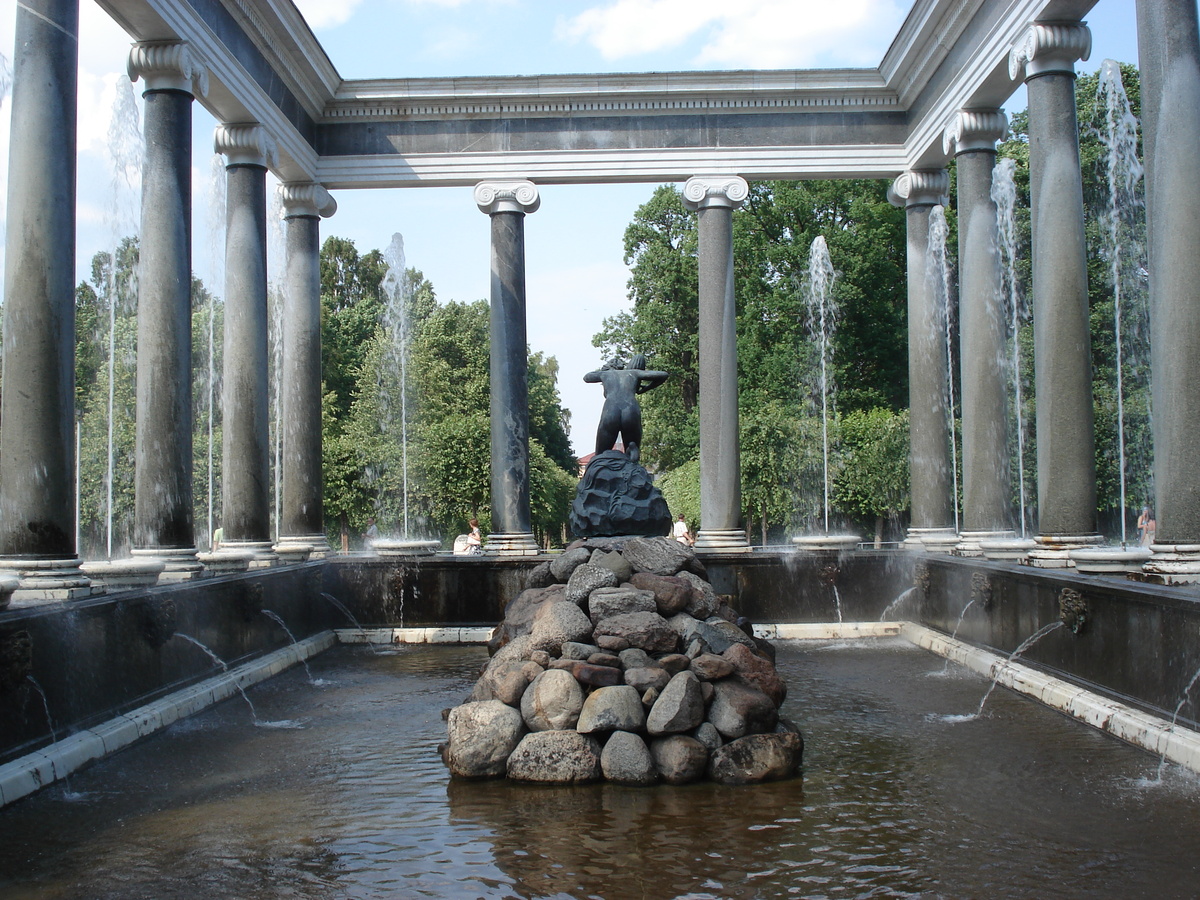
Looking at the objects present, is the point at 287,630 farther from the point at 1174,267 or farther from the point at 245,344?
the point at 1174,267

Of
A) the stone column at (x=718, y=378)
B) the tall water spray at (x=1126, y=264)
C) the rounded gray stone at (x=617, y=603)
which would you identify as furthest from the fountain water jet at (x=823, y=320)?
the rounded gray stone at (x=617, y=603)

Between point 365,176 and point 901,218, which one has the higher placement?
point 901,218

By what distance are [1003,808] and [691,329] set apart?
1534 inches

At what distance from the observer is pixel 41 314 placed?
36.8ft

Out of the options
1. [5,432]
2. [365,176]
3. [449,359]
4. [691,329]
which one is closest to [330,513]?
[449,359]

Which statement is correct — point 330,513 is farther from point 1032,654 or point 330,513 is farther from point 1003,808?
point 1003,808

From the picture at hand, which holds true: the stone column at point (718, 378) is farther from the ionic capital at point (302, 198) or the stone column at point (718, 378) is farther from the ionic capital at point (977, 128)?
the ionic capital at point (302, 198)

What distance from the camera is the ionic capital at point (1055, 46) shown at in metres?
15.4

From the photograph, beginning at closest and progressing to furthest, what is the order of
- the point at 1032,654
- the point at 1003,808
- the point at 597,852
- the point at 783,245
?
the point at 597,852
the point at 1003,808
the point at 1032,654
the point at 783,245

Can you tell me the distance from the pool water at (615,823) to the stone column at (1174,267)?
2.48 metres

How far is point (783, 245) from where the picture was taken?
41.9 metres

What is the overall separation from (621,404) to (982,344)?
24.6ft

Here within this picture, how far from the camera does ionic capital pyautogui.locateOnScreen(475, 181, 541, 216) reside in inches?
883

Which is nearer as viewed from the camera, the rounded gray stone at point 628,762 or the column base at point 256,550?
the rounded gray stone at point 628,762
